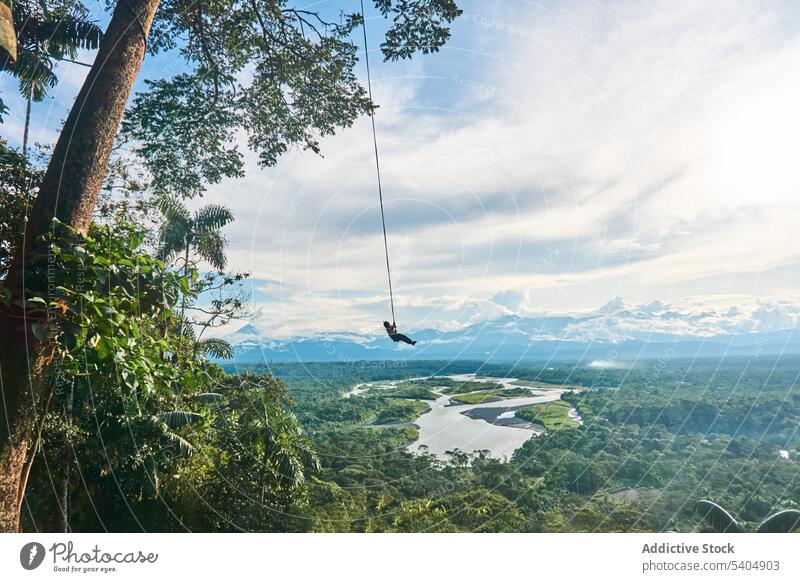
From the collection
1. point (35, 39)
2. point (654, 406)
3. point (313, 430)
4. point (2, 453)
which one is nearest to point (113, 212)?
point (35, 39)

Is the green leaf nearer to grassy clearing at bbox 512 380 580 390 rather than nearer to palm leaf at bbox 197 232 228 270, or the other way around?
palm leaf at bbox 197 232 228 270

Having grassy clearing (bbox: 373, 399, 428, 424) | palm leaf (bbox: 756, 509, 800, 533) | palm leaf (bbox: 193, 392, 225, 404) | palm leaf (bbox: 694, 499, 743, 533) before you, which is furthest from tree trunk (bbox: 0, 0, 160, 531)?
grassy clearing (bbox: 373, 399, 428, 424)

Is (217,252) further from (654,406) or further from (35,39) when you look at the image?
(654,406)

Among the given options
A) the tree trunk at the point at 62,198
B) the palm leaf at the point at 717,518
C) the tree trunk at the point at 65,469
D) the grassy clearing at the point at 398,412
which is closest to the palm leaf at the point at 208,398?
the tree trunk at the point at 65,469

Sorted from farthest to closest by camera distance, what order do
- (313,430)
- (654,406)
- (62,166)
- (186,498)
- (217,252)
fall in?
(654,406) < (313,430) < (217,252) < (186,498) < (62,166)

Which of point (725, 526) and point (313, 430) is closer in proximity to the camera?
point (725, 526)

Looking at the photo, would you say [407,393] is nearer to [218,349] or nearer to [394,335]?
[218,349]
